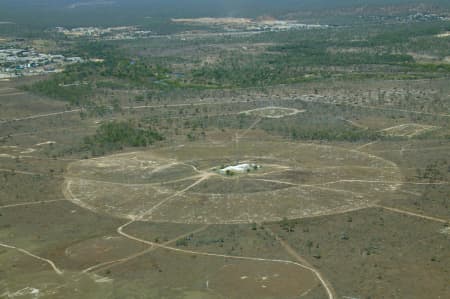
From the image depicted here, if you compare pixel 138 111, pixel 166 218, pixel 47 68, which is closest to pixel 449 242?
pixel 166 218

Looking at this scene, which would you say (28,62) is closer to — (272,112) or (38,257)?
(272,112)

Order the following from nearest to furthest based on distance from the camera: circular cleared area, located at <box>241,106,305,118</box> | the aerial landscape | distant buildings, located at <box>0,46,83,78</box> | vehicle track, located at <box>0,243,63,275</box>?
the aerial landscape
vehicle track, located at <box>0,243,63,275</box>
circular cleared area, located at <box>241,106,305,118</box>
distant buildings, located at <box>0,46,83,78</box>

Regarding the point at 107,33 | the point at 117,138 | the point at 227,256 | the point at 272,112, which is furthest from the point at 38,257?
the point at 107,33

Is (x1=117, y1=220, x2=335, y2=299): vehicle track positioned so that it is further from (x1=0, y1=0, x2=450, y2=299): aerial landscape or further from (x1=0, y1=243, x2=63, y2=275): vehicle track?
(x1=0, y1=243, x2=63, y2=275): vehicle track

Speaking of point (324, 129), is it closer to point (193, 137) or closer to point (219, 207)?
point (193, 137)

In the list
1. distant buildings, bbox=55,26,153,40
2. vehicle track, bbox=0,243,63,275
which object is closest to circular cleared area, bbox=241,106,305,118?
vehicle track, bbox=0,243,63,275

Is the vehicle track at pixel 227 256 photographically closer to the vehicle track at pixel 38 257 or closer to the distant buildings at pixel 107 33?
the vehicle track at pixel 38 257
